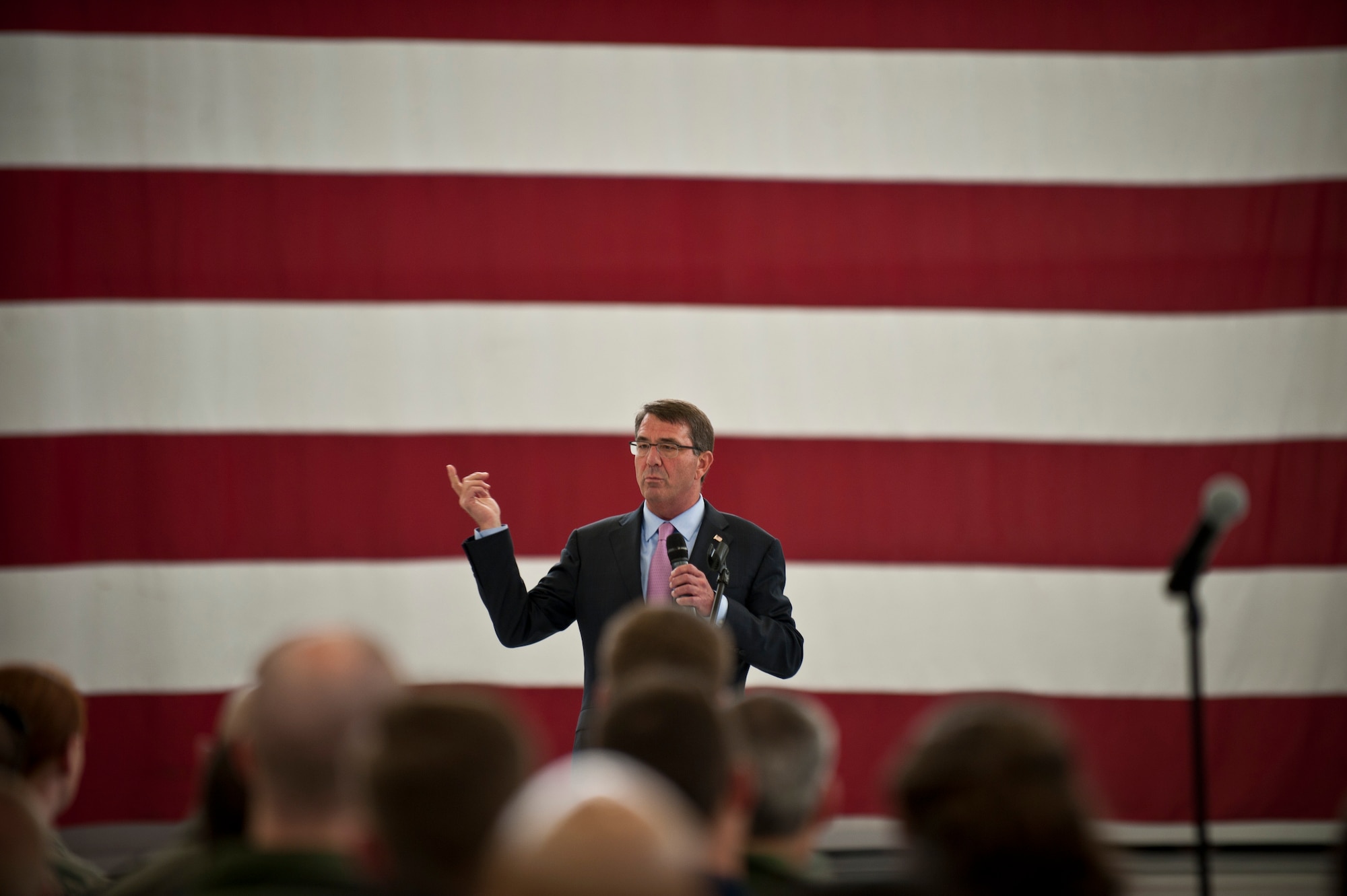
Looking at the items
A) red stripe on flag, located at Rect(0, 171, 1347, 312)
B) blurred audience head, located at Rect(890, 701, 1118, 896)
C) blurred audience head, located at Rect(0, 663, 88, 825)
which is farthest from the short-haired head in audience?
red stripe on flag, located at Rect(0, 171, 1347, 312)

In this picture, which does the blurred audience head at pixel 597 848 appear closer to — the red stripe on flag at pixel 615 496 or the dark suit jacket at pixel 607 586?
the dark suit jacket at pixel 607 586

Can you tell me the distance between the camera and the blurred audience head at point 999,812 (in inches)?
33.7

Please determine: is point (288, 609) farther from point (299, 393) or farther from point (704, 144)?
point (704, 144)

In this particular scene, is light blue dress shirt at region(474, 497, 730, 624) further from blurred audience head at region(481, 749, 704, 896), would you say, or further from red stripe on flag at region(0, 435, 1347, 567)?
blurred audience head at region(481, 749, 704, 896)

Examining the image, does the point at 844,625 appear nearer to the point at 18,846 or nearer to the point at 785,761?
the point at 785,761

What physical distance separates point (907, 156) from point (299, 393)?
2.00 metres

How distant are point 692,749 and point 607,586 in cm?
146

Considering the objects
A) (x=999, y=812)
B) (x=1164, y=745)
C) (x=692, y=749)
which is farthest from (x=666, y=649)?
(x=1164, y=745)

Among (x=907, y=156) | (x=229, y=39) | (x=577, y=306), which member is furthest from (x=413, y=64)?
(x=907, y=156)

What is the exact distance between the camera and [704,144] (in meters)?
3.47

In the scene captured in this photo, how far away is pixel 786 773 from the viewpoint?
1.22m

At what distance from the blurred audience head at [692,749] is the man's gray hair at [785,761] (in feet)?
0.25

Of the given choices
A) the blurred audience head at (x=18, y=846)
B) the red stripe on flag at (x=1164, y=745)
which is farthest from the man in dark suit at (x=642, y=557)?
the blurred audience head at (x=18, y=846)

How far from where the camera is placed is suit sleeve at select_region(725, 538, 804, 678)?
232 cm
